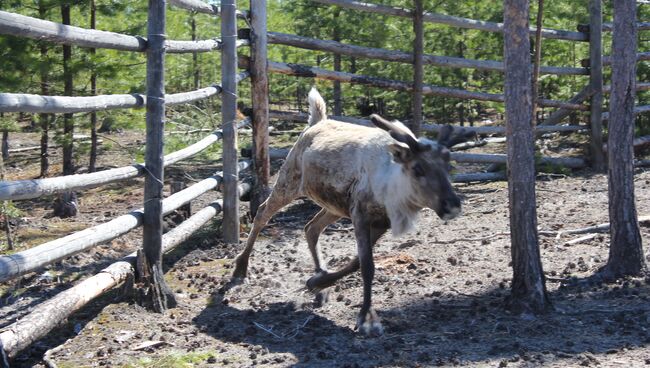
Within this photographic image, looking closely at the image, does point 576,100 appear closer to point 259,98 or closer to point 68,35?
point 259,98

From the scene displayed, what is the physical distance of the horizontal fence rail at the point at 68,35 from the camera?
4.89m

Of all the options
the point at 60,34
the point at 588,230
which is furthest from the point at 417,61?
the point at 60,34

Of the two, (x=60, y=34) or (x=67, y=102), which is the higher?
(x=60, y=34)

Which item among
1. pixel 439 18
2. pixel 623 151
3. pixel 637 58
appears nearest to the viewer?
pixel 623 151

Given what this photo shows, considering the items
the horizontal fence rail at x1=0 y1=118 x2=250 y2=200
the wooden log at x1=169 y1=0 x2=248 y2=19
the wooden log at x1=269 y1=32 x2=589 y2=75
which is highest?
the wooden log at x1=169 y1=0 x2=248 y2=19

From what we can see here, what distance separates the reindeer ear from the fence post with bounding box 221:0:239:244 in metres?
3.16

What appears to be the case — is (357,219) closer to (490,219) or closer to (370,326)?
(370,326)

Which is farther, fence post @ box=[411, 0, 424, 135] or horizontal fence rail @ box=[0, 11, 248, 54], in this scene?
fence post @ box=[411, 0, 424, 135]

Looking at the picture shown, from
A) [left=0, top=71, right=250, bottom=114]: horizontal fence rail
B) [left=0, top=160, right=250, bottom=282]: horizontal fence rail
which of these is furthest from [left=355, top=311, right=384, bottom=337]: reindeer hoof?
[left=0, top=71, right=250, bottom=114]: horizontal fence rail

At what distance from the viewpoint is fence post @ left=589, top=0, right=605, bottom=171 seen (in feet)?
43.0

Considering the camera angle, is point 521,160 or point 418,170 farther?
point 418,170

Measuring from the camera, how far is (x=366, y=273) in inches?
255

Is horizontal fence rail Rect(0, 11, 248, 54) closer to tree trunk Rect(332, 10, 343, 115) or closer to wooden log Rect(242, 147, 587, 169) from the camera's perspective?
wooden log Rect(242, 147, 587, 169)

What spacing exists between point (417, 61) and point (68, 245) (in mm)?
7222
